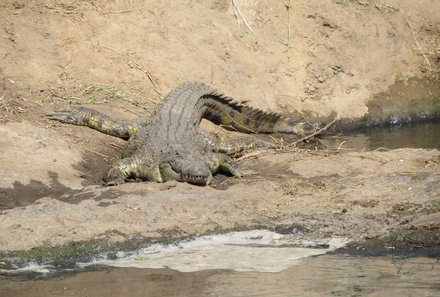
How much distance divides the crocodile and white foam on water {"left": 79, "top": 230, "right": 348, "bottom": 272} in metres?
1.90

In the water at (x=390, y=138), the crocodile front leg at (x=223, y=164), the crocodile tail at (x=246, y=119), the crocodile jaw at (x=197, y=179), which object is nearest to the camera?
the crocodile jaw at (x=197, y=179)

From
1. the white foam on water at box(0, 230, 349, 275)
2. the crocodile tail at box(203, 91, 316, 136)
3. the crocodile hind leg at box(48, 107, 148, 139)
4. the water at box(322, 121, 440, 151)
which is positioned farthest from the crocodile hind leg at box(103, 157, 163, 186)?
the water at box(322, 121, 440, 151)

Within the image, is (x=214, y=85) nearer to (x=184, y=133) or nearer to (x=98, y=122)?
(x=184, y=133)

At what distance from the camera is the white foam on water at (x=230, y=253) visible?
320 inches

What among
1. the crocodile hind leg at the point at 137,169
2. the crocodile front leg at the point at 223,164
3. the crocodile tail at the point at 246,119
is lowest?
the crocodile hind leg at the point at 137,169

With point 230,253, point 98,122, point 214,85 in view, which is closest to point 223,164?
point 98,122

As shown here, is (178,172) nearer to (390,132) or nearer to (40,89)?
(40,89)

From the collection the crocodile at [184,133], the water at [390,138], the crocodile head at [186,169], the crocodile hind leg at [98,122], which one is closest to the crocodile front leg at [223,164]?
the crocodile at [184,133]

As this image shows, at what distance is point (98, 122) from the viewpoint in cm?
1191

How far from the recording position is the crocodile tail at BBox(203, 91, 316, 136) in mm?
13094

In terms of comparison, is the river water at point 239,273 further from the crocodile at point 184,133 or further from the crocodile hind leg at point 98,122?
the crocodile hind leg at point 98,122

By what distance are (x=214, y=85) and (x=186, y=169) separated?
3.24m

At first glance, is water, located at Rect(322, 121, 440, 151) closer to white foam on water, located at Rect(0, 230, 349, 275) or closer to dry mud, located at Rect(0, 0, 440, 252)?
dry mud, located at Rect(0, 0, 440, 252)

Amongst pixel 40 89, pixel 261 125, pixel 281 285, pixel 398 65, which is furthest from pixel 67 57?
pixel 281 285
